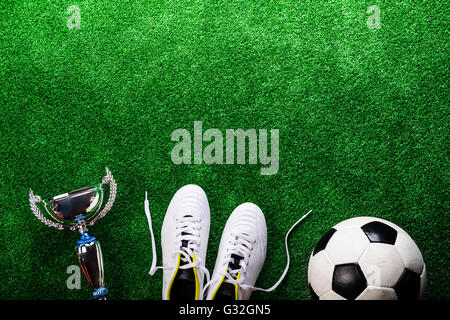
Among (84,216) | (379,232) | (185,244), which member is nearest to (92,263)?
(84,216)

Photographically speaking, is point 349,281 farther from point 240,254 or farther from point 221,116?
point 221,116

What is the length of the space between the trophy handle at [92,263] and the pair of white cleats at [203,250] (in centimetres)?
23

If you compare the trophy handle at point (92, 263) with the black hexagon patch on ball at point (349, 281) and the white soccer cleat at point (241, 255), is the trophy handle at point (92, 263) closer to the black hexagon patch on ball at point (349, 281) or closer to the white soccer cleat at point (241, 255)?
the white soccer cleat at point (241, 255)

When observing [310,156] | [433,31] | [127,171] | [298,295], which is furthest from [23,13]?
[433,31]

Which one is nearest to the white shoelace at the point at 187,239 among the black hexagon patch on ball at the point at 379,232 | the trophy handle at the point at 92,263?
the trophy handle at the point at 92,263

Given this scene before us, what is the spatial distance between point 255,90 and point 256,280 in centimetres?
91

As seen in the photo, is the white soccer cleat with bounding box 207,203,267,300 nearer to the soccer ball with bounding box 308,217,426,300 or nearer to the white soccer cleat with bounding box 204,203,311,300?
the white soccer cleat with bounding box 204,203,311,300

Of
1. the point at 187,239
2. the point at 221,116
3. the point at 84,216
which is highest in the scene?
the point at 221,116

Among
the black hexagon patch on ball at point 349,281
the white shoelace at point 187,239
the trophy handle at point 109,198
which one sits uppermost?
the trophy handle at point 109,198

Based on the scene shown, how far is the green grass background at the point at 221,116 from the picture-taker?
57.9 inches

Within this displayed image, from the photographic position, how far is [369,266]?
1.11 m

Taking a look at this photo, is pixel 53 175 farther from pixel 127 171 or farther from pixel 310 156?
pixel 310 156

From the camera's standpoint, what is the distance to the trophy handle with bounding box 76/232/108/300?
1.28 m

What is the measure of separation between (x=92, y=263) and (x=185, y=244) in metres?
0.39
